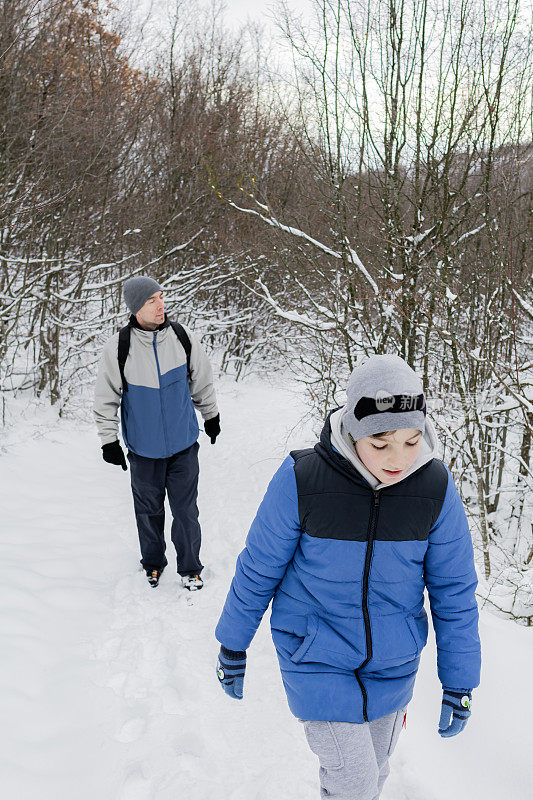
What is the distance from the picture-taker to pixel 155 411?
3.50m

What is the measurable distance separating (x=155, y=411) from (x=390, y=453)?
224 cm

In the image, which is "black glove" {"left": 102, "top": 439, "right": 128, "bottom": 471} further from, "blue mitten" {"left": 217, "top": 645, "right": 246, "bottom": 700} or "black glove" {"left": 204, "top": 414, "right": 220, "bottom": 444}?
"blue mitten" {"left": 217, "top": 645, "right": 246, "bottom": 700}

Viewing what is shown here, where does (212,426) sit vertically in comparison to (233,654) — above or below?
above

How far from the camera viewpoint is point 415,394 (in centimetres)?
158

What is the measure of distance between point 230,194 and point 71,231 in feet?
13.6

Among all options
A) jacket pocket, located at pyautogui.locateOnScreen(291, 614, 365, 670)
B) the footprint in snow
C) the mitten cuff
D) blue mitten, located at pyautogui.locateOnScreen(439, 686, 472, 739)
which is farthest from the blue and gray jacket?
blue mitten, located at pyautogui.locateOnScreen(439, 686, 472, 739)

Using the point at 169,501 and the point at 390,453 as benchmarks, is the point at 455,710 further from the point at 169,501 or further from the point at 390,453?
the point at 169,501

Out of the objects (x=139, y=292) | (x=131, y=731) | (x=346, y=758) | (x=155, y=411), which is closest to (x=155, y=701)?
(x=131, y=731)

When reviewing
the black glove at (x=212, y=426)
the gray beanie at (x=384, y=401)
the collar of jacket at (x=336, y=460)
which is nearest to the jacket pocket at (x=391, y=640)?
the collar of jacket at (x=336, y=460)

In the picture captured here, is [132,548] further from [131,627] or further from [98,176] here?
[98,176]

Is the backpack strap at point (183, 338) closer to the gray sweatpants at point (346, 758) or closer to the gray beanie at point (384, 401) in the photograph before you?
the gray beanie at point (384, 401)

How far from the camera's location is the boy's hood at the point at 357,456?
5.17 ft

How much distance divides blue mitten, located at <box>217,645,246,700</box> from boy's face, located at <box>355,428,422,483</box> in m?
0.81

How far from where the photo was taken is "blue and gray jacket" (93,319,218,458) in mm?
3443
